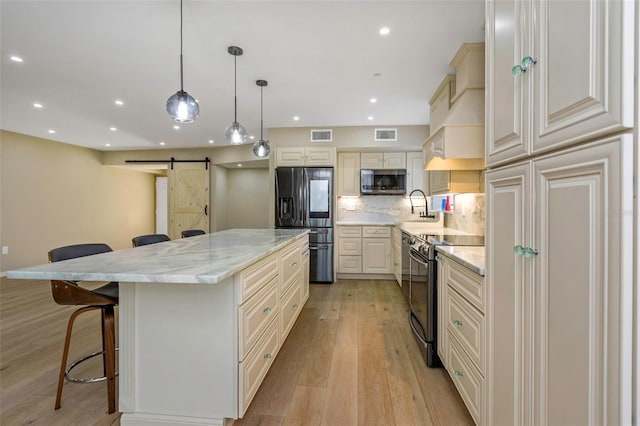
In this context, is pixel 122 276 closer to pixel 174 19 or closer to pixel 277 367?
pixel 277 367

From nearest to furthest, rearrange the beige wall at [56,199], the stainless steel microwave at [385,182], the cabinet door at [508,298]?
the cabinet door at [508,298] < the stainless steel microwave at [385,182] < the beige wall at [56,199]

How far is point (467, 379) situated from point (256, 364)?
1176 millimetres

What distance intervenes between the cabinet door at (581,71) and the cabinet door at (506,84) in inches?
2.7

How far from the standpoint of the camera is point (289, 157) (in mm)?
4844

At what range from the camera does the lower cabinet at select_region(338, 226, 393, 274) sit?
15.9 feet

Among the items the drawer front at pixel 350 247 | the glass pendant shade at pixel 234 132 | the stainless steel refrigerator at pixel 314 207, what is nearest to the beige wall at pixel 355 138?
the stainless steel refrigerator at pixel 314 207

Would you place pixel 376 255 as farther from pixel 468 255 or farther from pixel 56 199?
pixel 56 199

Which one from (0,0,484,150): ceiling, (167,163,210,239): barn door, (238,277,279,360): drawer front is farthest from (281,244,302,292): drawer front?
(167,163,210,239): barn door

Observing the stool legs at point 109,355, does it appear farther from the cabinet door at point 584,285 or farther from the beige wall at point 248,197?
the beige wall at point 248,197

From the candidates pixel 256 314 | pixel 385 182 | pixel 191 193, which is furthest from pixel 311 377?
pixel 191 193

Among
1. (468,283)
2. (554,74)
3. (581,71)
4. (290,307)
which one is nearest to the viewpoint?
(581,71)

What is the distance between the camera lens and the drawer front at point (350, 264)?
4906mm

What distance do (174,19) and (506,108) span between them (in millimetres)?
2340

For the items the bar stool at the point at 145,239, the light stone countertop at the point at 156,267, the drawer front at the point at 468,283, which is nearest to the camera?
the light stone countertop at the point at 156,267
